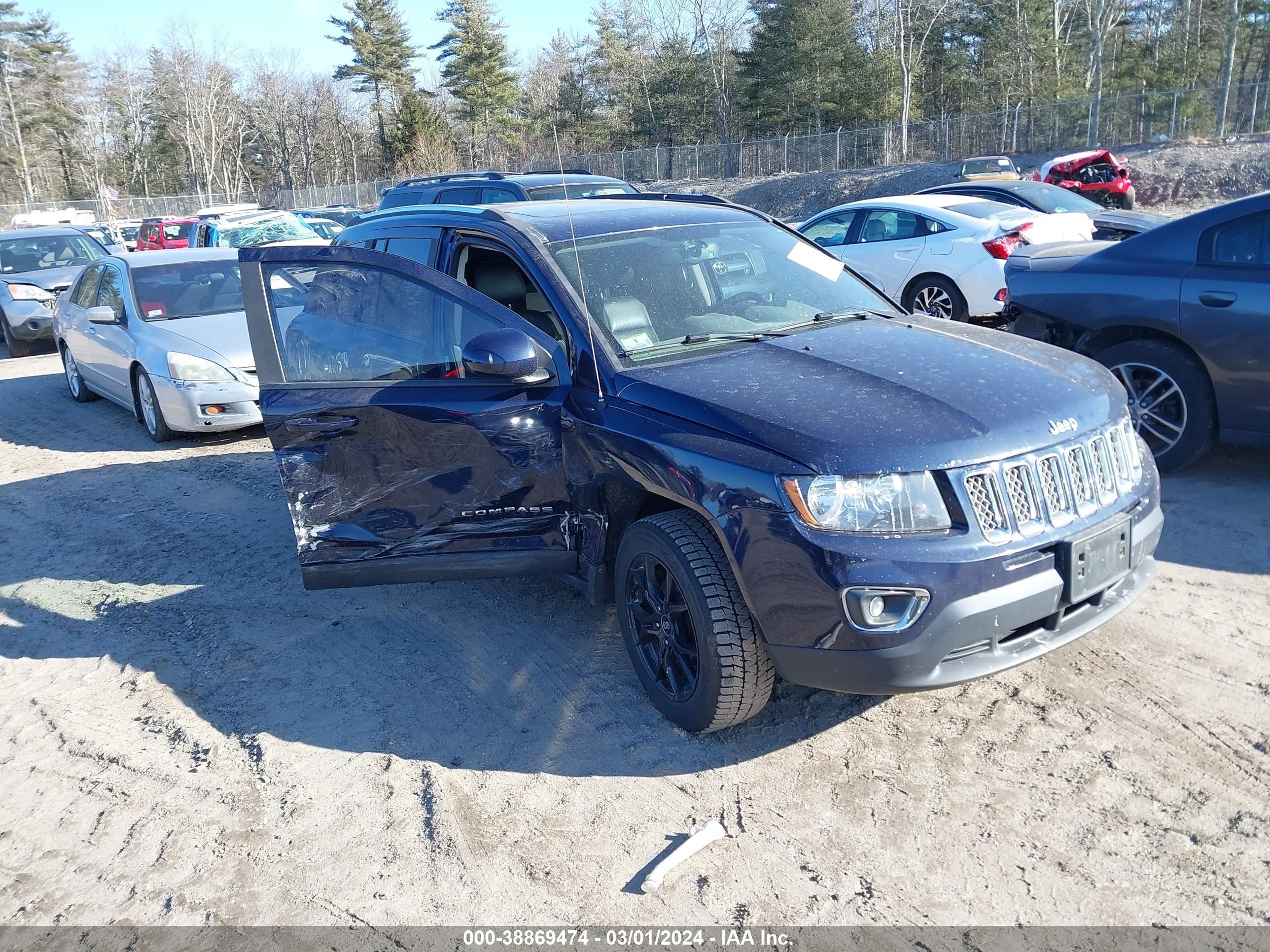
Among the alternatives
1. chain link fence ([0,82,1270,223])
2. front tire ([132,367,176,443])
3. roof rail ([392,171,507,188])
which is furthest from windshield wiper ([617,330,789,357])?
chain link fence ([0,82,1270,223])

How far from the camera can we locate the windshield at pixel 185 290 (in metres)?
9.16

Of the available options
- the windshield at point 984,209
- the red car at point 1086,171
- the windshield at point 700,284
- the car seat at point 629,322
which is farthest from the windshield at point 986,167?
the car seat at point 629,322

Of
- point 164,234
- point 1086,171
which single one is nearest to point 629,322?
point 1086,171

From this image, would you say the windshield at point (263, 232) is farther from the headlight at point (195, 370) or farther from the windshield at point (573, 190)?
the headlight at point (195, 370)

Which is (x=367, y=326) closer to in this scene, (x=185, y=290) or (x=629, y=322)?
(x=629, y=322)

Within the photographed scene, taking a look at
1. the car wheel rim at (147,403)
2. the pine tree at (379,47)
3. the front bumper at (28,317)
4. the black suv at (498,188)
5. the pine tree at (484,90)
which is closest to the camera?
the car wheel rim at (147,403)

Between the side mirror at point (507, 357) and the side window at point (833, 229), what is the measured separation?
799 cm

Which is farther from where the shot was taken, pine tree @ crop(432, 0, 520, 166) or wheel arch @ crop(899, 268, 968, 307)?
pine tree @ crop(432, 0, 520, 166)

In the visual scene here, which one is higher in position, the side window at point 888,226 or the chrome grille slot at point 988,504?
the side window at point 888,226

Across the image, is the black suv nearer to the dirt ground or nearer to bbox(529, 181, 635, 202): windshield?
bbox(529, 181, 635, 202): windshield

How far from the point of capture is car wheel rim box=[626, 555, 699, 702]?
364cm

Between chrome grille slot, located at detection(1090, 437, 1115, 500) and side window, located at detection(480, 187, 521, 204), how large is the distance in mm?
9553

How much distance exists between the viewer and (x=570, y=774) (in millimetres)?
3584

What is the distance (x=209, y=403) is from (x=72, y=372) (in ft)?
12.7
